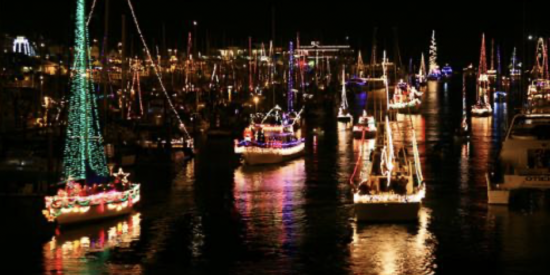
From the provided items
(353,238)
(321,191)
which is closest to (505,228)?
(353,238)

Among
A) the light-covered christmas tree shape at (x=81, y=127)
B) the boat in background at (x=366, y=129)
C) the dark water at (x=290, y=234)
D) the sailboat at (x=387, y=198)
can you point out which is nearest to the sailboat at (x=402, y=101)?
the boat in background at (x=366, y=129)

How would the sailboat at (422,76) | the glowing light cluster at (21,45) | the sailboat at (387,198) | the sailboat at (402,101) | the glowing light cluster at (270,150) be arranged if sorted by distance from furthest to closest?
1. the sailboat at (422,76)
2. the sailboat at (402,101)
3. the glowing light cluster at (21,45)
4. the glowing light cluster at (270,150)
5. the sailboat at (387,198)

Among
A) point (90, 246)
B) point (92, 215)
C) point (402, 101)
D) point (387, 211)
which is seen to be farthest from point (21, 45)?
point (387, 211)

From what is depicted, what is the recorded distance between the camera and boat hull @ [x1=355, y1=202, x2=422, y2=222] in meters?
28.2

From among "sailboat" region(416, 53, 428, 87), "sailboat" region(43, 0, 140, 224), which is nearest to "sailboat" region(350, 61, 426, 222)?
"sailboat" region(43, 0, 140, 224)

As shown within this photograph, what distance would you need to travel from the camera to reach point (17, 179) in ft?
117

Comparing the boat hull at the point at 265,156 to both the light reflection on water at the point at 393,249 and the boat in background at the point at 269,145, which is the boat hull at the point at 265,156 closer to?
the boat in background at the point at 269,145

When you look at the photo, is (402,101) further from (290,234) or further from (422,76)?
(422,76)

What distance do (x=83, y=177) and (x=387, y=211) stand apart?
346 inches

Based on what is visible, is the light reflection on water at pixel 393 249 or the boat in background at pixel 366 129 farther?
the boat in background at pixel 366 129

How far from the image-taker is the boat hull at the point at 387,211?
1109 inches

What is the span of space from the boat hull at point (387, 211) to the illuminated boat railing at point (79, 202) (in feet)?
22.6

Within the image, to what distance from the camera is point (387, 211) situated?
28.3 m

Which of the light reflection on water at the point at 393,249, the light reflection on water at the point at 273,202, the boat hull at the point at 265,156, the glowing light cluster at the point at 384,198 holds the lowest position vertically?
the light reflection on water at the point at 393,249
